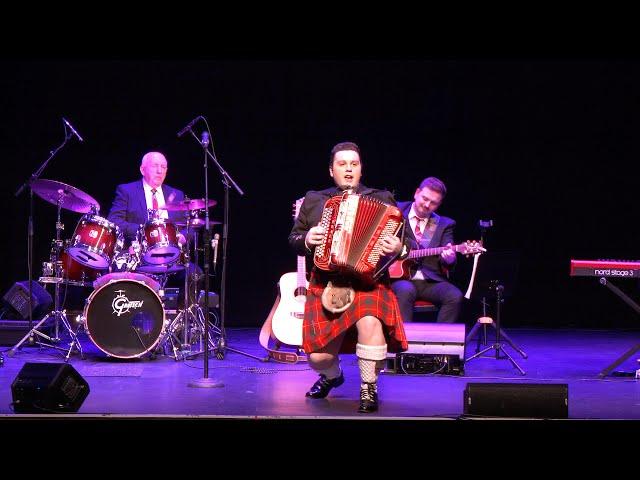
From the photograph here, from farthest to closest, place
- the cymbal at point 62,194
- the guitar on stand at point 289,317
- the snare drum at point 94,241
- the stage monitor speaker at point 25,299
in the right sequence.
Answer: the stage monitor speaker at point 25,299 < the guitar on stand at point 289,317 < the snare drum at point 94,241 < the cymbal at point 62,194

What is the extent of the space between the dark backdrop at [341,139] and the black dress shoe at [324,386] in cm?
450

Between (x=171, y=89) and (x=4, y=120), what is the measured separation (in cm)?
197

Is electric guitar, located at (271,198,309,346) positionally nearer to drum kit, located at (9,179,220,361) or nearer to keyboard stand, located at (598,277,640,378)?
drum kit, located at (9,179,220,361)

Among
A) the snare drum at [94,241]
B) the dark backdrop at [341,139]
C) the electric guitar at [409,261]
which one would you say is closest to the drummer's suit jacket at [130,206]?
the snare drum at [94,241]

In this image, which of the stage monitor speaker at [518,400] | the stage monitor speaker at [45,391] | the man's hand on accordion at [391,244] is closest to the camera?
the stage monitor speaker at [518,400]

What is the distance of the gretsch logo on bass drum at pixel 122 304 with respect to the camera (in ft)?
26.3

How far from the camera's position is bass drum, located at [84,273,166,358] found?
7.99 metres

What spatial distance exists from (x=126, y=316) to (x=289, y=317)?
149 centimetres

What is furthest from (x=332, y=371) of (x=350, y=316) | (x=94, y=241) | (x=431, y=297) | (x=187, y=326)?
(x=94, y=241)

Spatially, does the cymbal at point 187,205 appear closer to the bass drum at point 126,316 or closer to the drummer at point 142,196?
→ the bass drum at point 126,316

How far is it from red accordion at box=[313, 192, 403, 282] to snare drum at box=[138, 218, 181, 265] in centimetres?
290

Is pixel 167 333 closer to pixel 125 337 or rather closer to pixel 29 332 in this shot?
pixel 125 337

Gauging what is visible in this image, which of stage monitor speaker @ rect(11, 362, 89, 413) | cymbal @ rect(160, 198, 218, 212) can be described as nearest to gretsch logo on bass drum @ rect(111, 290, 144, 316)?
cymbal @ rect(160, 198, 218, 212)

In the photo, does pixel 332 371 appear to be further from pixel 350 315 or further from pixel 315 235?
pixel 315 235
